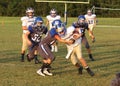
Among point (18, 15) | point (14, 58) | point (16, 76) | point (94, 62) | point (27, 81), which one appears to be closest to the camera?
point (27, 81)

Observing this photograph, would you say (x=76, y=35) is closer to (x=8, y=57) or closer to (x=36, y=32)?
(x=36, y=32)

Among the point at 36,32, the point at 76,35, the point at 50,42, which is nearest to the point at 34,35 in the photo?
the point at 36,32

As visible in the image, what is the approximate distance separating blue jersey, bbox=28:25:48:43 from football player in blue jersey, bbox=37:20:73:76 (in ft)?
2.96

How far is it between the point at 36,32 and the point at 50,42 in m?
1.06

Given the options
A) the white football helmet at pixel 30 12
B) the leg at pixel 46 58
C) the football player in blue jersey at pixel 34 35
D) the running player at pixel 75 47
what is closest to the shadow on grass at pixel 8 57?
the football player in blue jersey at pixel 34 35

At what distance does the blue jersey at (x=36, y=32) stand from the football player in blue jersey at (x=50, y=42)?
90cm

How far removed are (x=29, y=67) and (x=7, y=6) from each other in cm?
4452

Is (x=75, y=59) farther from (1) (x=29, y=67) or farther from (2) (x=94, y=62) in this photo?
(2) (x=94, y=62)

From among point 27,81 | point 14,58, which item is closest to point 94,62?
point 14,58

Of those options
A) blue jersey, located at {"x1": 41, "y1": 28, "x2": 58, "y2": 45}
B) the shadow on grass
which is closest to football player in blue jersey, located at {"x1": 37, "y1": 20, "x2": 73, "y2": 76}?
blue jersey, located at {"x1": 41, "y1": 28, "x2": 58, "y2": 45}

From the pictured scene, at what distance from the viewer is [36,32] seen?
31.1 feet

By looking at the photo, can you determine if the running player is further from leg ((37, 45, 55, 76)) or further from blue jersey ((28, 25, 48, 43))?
blue jersey ((28, 25, 48, 43))

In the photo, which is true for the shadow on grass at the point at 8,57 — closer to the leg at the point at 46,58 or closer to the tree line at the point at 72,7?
the leg at the point at 46,58

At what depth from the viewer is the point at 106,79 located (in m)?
7.99
